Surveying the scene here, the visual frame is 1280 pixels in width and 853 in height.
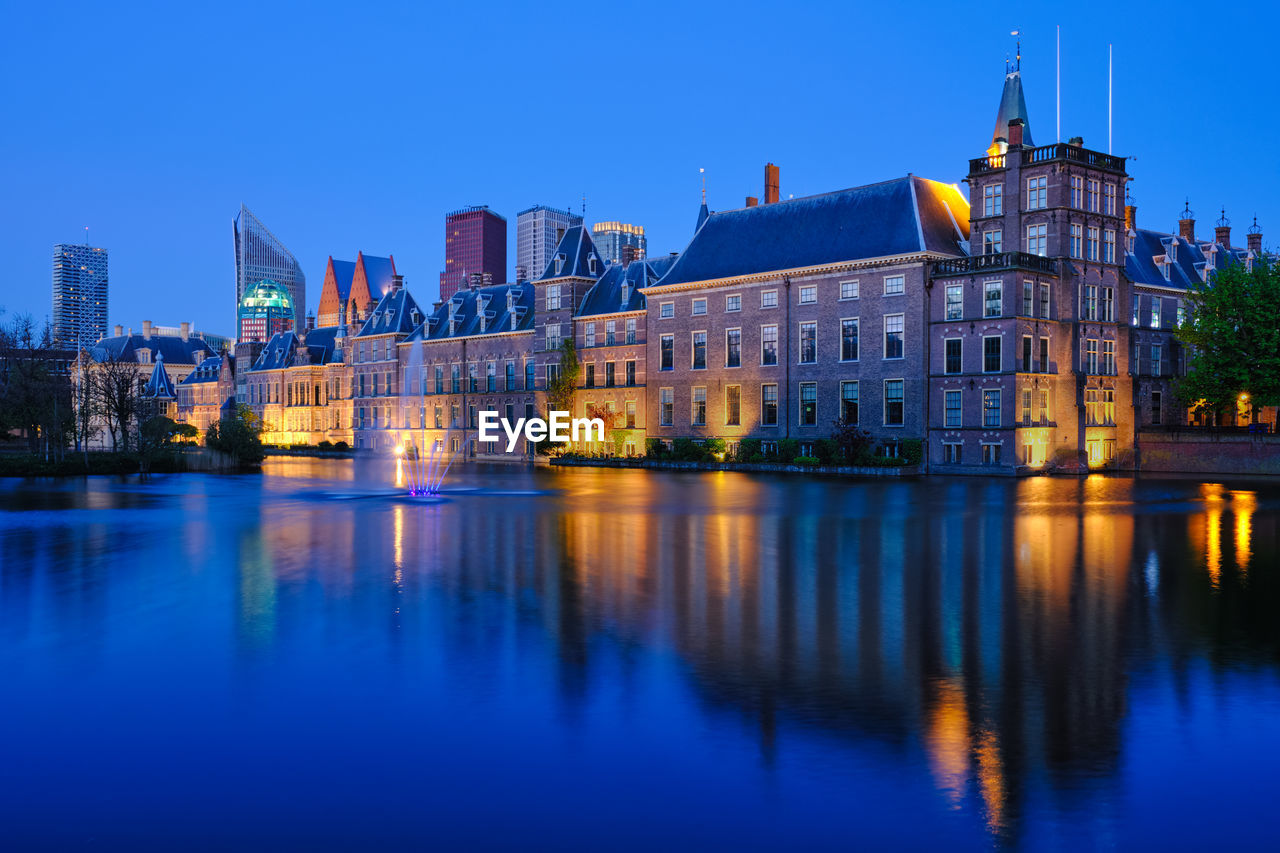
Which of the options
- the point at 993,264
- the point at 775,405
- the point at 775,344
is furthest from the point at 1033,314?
the point at 775,405

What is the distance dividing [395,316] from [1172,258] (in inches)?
2770

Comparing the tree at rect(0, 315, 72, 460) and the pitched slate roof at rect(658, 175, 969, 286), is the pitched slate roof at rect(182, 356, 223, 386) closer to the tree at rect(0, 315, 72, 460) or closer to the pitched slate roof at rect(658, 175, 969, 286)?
the tree at rect(0, 315, 72, 460)

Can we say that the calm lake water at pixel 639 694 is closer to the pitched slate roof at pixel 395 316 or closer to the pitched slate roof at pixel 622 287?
the pitched slate roof at pixel 622 287

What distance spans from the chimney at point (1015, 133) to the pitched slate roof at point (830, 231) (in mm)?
5452

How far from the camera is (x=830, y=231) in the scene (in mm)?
62781

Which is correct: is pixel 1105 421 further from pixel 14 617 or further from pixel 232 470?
pixel 14 617

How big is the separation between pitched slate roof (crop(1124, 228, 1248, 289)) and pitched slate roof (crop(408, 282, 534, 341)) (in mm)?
46528

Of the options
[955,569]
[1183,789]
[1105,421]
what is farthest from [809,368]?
[1183,789]

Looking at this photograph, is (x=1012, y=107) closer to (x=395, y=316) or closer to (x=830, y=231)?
(x=830, y=231)

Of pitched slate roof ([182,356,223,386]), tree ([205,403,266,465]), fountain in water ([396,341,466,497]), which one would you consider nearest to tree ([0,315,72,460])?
tree ([205,403,266,465])

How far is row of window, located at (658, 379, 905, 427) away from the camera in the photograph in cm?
5797

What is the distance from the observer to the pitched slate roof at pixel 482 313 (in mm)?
88062

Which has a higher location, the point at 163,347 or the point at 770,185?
the point at 770,185

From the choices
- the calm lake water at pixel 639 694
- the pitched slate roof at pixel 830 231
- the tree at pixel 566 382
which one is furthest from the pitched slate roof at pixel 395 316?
the calm lake water at pixel 639 694
